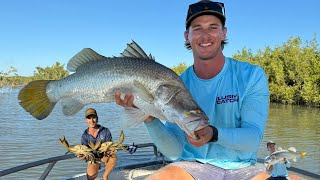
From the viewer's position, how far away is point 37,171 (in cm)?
1265

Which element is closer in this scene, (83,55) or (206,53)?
(83,55)

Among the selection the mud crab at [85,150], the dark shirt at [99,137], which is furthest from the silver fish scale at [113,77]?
the dark shirt at [99,137]

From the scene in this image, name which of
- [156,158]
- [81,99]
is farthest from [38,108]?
[156,158]

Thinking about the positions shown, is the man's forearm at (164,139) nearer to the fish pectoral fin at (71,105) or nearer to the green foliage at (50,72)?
the fish pectoral fin at (71,105)

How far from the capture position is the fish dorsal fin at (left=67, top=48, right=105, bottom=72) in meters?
2.73

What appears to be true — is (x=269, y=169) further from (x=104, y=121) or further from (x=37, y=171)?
(x=104, y=121)

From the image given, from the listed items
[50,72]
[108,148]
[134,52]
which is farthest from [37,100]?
[50,72]

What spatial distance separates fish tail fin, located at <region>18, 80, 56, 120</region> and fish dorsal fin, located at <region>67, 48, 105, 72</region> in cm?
24

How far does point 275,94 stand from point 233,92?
5385 cm

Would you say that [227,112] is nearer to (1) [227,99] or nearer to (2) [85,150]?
(1) [227,99]

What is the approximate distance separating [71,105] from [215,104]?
44.5 inches

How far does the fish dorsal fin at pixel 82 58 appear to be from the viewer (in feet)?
8.97

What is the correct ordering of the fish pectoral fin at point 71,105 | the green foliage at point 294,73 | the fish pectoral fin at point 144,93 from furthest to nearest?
1. the green foliage at point 294,73
2. the fish pectoral fin at point 71,105
3. the fish pectoral fin at point 144,93

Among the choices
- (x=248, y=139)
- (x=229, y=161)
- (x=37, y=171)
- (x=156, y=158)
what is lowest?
(x=37, y=171)
